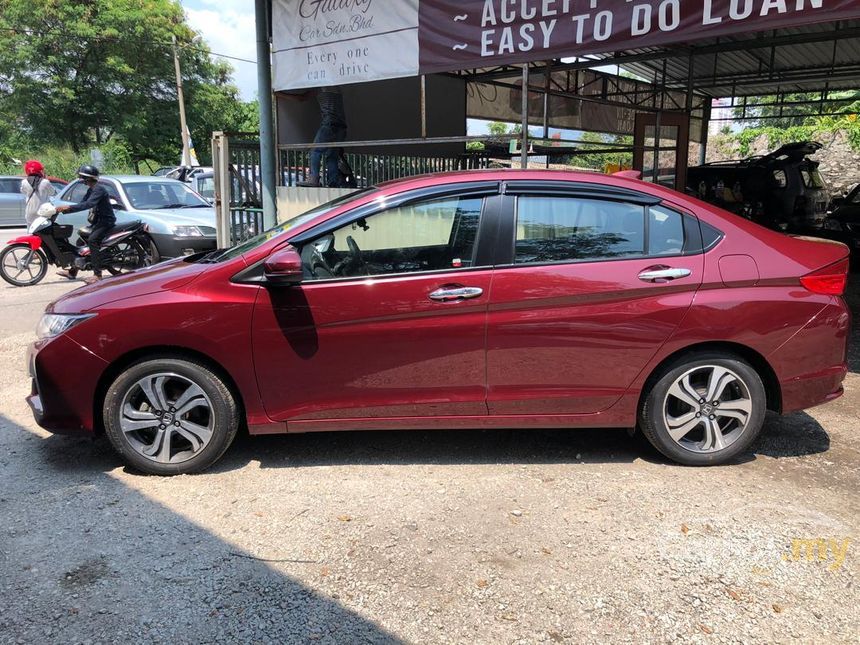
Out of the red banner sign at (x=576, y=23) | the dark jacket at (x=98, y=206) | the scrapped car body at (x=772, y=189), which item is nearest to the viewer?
the red banner sign at (x=576, y=23)

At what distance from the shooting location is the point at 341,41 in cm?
752

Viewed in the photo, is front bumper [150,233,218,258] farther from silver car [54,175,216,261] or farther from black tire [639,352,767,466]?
black tire [639,352,767,466]

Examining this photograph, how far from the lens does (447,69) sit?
6664 mm

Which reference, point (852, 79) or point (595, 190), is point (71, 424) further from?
point (852, 79)

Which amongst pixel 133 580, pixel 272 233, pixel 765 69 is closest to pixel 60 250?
pixel 272 233

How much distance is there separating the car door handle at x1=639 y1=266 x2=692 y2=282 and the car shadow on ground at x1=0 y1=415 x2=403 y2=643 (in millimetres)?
2240

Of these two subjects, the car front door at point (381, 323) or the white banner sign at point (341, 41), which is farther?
the white banner sign at point (341, 41)

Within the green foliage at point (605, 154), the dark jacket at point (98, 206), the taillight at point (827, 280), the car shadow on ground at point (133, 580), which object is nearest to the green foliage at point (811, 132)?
the green foliage at point (605, 154)

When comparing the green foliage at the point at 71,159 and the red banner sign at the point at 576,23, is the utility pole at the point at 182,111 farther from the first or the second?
the red banner sign at the point at 576,23

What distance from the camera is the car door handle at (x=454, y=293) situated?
3.58m

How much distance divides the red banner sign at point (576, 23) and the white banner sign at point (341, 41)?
0.27 m

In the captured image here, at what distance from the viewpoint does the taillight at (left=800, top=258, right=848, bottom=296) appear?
3.69 metres

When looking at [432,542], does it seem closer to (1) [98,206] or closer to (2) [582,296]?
(2) [582,296]

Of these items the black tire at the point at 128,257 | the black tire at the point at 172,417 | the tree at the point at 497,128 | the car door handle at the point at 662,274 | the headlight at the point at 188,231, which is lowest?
the black tire at the point at 172,417
